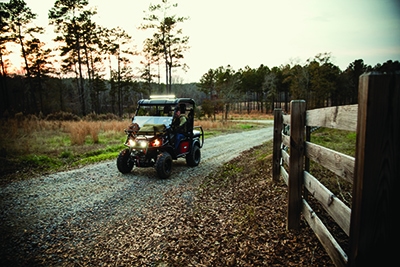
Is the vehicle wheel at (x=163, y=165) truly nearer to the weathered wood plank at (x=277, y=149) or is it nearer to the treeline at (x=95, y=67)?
the weathered wood plank at (x=277, y=149)

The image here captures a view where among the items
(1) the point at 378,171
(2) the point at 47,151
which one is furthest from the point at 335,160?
(2) the point at 47,151

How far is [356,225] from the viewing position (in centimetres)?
151

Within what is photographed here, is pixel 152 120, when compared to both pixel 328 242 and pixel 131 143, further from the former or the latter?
pixel 328 242

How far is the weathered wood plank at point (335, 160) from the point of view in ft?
6.05

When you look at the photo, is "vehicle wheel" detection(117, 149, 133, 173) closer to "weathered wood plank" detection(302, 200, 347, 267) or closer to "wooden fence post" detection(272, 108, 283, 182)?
"wooden fence post" detection(272, 108, 283, 182)

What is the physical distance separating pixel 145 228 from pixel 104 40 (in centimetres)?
3501

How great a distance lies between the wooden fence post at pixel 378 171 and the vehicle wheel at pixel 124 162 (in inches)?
254

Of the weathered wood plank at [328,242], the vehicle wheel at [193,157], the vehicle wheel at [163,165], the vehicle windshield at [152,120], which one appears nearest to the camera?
the weathered wood plank at [328,242]

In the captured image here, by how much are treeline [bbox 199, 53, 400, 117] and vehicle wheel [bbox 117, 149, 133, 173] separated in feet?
82.1

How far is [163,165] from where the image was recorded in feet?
21.4

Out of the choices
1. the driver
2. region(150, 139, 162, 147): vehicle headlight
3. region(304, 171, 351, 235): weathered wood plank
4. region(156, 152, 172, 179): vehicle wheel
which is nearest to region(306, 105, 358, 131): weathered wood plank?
region(304, 171, 351, 235): weathered wood plank

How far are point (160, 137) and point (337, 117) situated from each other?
5.29 metres

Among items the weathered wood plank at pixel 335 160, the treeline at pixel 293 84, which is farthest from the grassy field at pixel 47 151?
the treeline at pixel 293 84

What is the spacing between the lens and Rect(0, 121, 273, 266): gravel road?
3.63 meters
